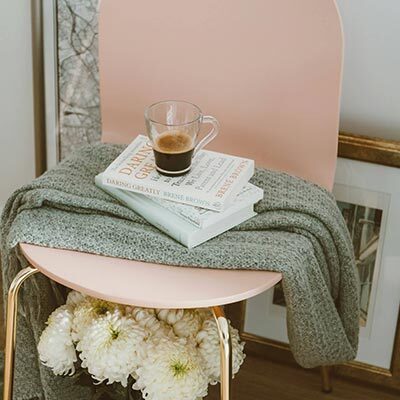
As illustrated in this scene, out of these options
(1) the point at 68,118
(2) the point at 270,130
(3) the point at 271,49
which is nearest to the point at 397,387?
(2) the point at 270,130

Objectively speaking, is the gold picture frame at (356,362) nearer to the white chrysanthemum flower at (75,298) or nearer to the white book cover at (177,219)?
the white book cover at (177,219)

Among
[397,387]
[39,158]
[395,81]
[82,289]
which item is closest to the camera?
[82,289]

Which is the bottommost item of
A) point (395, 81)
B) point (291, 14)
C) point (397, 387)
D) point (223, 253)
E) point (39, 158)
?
point (397, 387)

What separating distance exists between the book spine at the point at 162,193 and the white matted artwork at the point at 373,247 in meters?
0.39

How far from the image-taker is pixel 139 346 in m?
1.33

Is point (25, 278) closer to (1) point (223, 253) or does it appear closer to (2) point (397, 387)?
(1) point (223, 253)

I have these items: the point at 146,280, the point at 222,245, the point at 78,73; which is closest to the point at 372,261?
the point at 222,245

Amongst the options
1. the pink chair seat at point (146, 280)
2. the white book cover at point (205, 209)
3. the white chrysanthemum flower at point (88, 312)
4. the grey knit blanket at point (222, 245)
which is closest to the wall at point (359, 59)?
the grey knit blanket at point (222, 245)

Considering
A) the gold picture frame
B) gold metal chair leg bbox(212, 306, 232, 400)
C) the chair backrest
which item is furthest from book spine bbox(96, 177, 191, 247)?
the gold picture frame

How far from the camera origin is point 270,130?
1.53 metres

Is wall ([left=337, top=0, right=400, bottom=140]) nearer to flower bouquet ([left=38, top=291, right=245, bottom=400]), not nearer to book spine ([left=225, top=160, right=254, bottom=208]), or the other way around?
book spine ([left=225, top=160, right=254, bottom=208])

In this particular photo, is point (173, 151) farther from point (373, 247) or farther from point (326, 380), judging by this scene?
point (326, 380)

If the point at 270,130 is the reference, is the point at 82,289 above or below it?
below

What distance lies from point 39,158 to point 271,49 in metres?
0.71
